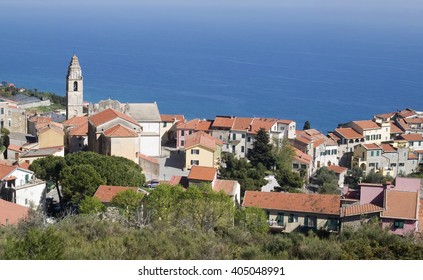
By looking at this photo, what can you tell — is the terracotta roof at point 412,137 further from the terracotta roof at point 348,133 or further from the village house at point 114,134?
the village house at point 114,134

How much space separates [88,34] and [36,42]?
13726 millimetres

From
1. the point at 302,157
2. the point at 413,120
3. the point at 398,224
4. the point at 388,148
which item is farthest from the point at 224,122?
→ the point at 398,224

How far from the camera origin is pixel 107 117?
19.2 meters

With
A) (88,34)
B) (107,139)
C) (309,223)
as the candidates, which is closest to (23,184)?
(107,139)

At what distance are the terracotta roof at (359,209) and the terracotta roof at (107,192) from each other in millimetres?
4204

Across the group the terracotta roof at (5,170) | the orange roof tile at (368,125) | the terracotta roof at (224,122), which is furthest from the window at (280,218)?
the orange roof tile at (368,125)

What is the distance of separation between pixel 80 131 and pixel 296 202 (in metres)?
9.49

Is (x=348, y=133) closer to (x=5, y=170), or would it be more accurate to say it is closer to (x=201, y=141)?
(x=201, y=141)

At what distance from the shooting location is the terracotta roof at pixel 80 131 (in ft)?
68.5

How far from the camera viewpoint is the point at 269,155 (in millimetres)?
20578

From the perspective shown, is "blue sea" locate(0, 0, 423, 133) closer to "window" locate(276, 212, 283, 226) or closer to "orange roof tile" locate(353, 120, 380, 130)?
"orange roof tile" locate(353, 120, 380, 130)

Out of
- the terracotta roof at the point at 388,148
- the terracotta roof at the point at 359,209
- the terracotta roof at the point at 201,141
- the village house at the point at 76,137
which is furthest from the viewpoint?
the terracotta roof at the point at 388,148

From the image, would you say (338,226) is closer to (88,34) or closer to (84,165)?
(84,165)

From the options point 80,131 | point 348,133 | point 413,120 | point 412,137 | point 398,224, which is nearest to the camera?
point 398,224
